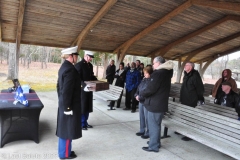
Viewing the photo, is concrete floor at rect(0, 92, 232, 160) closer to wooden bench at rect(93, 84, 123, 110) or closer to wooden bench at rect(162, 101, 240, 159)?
wooden bench at rect(162, 101, 240, 159)

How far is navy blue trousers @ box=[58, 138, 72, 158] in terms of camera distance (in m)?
2.87

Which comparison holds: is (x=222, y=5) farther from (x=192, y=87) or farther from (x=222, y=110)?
(x=222, y=110)

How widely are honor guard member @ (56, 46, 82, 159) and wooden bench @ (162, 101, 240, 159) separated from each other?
1.85m

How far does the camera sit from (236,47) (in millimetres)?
11422

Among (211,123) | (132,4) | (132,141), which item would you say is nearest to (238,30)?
(132,4)

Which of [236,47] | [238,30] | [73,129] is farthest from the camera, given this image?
[236,47]

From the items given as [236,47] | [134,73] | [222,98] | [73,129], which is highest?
[236,47]

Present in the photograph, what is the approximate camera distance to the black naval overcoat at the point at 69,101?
2682mm

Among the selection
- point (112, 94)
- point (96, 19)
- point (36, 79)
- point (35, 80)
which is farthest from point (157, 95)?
point (36, 79)

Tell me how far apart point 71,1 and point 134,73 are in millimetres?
2699

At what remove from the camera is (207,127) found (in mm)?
3406

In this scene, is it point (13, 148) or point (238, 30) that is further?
point (238, 30)

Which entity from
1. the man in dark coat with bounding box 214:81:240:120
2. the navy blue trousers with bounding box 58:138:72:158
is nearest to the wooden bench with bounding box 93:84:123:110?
the man in dark coat with bounding box 214:81:240:120

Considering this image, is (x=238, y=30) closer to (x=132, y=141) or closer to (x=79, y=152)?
(x=132, y=141)
